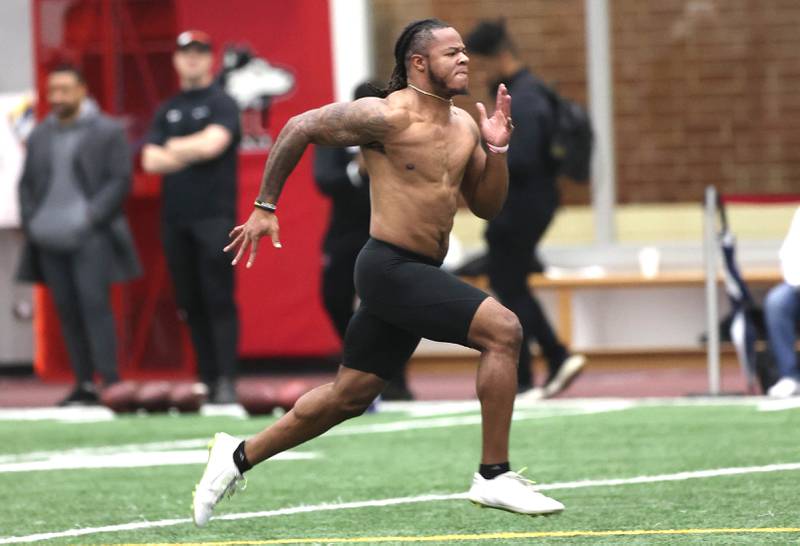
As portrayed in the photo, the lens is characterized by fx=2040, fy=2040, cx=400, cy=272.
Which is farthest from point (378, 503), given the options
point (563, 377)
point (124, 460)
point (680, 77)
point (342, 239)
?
point (680, 77)

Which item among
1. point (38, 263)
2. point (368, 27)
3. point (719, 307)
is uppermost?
point (368, 27)

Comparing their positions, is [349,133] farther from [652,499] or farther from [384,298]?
[652,499]

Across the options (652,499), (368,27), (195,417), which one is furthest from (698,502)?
(368,27)

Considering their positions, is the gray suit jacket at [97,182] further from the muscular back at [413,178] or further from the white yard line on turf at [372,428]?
the muscular back at [413,178]

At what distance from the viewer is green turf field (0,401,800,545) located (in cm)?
745

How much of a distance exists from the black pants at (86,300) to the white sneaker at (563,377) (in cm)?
305

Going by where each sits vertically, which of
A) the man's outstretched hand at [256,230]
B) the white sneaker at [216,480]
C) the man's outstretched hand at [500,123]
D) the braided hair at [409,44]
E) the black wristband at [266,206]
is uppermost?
the braided hair at [409,44]

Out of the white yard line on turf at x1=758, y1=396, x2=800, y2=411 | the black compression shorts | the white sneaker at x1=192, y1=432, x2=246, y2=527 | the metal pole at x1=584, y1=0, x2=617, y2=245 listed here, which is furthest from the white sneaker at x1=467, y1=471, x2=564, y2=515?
the metal pole at x1=584, y1=0, x2=617, y2=245

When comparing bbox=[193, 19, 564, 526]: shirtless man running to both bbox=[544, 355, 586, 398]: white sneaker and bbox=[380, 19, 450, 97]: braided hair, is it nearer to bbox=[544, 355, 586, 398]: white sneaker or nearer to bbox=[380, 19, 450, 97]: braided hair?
bbox=[380, 19, 450, 97]: braided hair

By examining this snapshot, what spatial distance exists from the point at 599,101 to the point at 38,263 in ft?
17.4

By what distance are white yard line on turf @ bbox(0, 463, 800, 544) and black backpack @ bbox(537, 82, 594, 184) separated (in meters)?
4.61

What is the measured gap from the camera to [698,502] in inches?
318

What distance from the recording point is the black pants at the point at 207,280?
13672 mm

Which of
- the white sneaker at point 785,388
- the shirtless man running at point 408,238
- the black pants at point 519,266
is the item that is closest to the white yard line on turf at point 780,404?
the white sneaker at point 785,388
